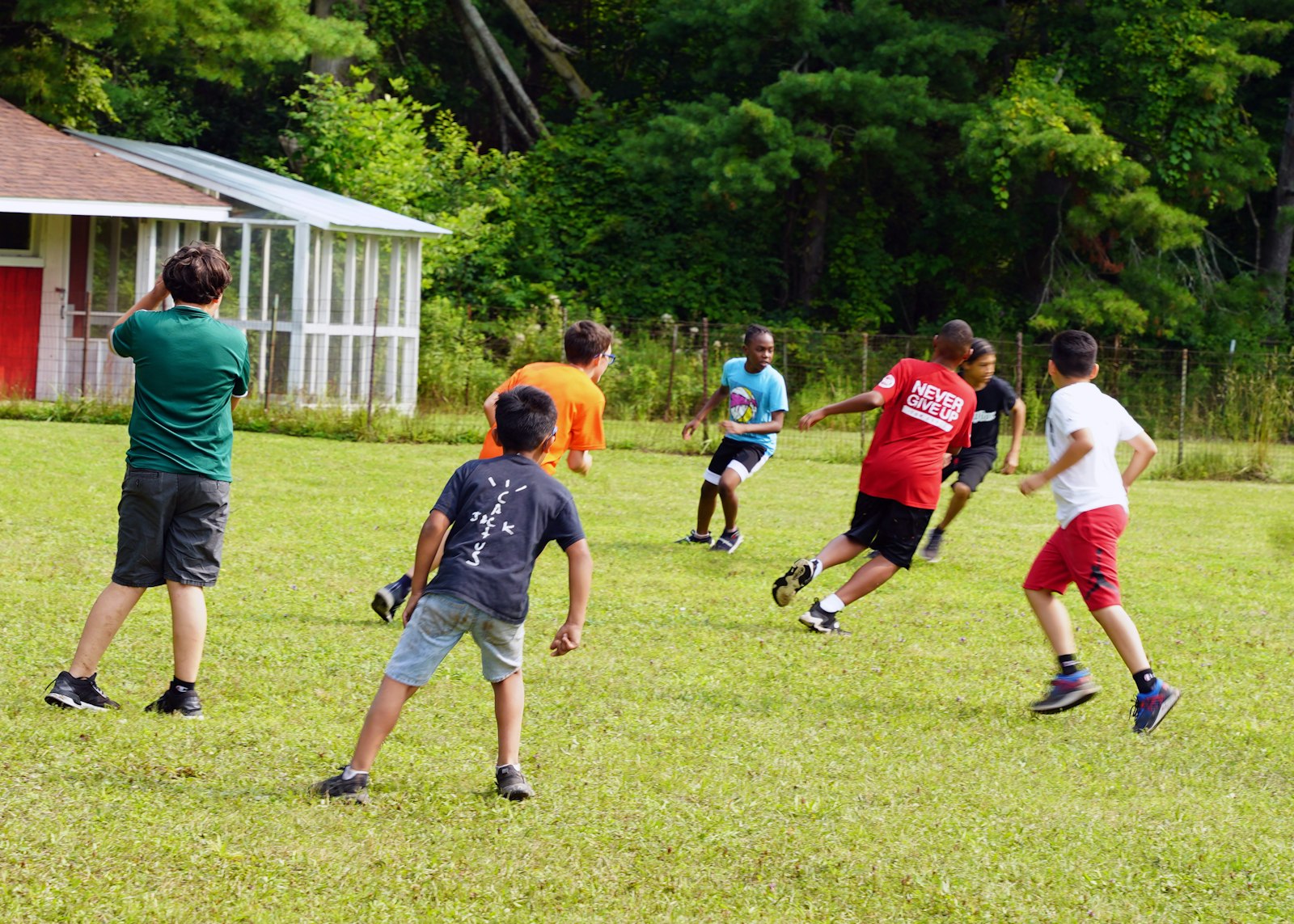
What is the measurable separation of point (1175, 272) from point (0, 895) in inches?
1086

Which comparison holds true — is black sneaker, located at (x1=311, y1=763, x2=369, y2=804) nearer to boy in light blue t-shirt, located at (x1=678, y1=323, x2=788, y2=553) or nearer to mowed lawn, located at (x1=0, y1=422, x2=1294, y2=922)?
mowed lawn, located at (x1=0, y1=422, x2=1294, y2=922)

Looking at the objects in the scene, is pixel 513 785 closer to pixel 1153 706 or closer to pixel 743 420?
pixel 1153 706

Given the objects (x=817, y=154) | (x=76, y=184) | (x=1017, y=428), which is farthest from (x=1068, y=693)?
(x=817, y=154)

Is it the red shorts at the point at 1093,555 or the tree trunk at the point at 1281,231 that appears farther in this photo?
the tree trunk at the point at 1281,231

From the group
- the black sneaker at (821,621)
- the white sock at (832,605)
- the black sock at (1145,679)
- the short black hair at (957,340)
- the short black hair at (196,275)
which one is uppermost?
the short black hair at (196,275)

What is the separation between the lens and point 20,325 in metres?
21.7

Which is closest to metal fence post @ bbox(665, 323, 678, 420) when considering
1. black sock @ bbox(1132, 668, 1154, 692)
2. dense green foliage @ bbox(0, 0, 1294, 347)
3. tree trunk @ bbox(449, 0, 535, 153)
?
dense green foliage @ bbox(0, 0, 1294, 347)

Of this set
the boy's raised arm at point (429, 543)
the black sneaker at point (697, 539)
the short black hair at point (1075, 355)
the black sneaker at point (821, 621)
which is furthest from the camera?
the black sneaker at point (697, 539)

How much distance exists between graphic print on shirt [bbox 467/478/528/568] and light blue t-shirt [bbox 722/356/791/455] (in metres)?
6.20

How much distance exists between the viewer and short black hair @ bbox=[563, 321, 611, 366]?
23.2 ft

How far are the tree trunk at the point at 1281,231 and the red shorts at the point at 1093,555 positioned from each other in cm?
2410

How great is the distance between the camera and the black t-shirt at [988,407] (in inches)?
452

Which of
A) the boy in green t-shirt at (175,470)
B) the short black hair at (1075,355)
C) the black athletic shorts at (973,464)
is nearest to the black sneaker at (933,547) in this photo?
the black athletic shorts at (973,464)

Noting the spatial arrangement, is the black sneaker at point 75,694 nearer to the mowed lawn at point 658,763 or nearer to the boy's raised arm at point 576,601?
the mowed lawn at point 658,763
